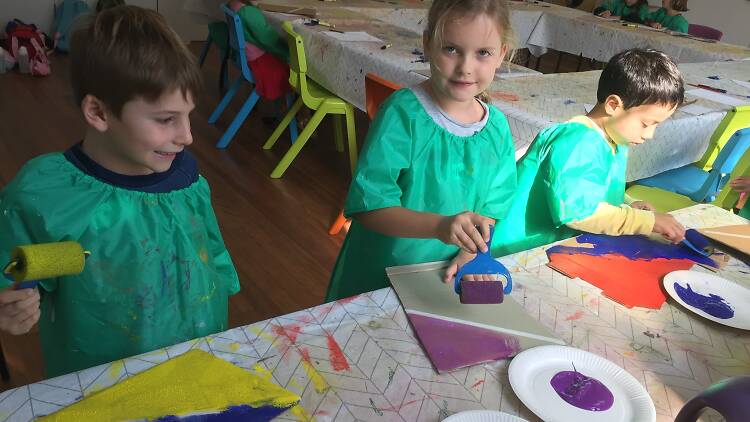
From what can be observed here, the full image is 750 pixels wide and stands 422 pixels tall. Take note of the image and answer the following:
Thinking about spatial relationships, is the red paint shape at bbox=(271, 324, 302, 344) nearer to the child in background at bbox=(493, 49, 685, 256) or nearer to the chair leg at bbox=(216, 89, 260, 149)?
the child in background at bbox=(493, 49, 685, 256)

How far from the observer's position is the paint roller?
658 mm

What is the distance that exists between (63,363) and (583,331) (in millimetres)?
849

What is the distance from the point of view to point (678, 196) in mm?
2172

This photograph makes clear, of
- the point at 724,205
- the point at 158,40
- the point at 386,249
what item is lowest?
the point at 724,205

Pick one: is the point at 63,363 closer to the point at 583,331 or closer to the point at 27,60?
the point at 583,331

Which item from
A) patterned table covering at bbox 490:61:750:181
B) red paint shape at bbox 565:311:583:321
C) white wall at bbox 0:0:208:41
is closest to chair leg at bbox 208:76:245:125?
white wall at bbox 0:0:208:41

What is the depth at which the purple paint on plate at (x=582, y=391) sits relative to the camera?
80 cm

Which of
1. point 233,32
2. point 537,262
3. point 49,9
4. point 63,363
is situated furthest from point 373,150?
point 49,9

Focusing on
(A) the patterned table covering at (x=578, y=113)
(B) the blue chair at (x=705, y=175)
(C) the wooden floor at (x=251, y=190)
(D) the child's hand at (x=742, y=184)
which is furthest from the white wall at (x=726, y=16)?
(D) the child's hand at (x=742, y=184)

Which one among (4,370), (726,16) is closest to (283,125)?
(4,370)

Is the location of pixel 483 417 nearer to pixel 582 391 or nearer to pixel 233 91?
pixel 582 391

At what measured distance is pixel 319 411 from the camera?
73 centimetres

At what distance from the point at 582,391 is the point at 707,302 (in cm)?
43

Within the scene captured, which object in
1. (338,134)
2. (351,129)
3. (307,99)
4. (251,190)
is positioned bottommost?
(251,190)
